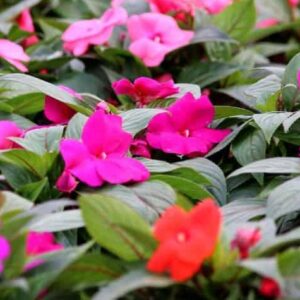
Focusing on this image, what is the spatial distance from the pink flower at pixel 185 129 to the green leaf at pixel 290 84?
0.14 meters

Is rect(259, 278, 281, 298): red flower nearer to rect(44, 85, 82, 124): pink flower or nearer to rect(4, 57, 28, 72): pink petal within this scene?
rect(44, 85, 82, 124): pink flower

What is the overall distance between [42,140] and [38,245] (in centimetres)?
35

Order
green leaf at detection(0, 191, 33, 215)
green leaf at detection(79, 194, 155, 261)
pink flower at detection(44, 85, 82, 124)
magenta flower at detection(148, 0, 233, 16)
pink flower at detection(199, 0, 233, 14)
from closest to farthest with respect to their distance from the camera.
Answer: green leaf at detection(79, 194, 155, 261) → green leaf at detection(0, 191, 33, 215) → pink flower at detection(44, 85, 82, 124) → magenta flower at detection(148, 0, 233, 16) → pink flower at detection(199, 0, 233, 14)

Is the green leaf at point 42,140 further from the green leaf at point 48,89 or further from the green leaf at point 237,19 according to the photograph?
the green leaf at point 237,19

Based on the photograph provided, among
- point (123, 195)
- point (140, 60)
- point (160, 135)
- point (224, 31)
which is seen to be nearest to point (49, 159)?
point (123, 195)

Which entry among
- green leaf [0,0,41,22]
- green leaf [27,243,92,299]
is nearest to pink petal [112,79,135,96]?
green leaf [27,243,92,299]

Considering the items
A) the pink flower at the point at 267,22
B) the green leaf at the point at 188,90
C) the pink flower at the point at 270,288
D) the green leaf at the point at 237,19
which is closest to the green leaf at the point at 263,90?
the green leaf at the point at 188,90

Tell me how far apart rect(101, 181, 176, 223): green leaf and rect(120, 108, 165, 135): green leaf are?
0.18 metres

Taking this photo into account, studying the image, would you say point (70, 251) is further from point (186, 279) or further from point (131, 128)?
point (131, 128)

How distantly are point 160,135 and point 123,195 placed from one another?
28 cm

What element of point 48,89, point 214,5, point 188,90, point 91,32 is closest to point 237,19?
point 214,5

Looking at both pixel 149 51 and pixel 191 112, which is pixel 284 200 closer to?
pixel 191 112

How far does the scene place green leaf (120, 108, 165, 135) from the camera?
1556 millimetres

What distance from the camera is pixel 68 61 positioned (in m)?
2.17
